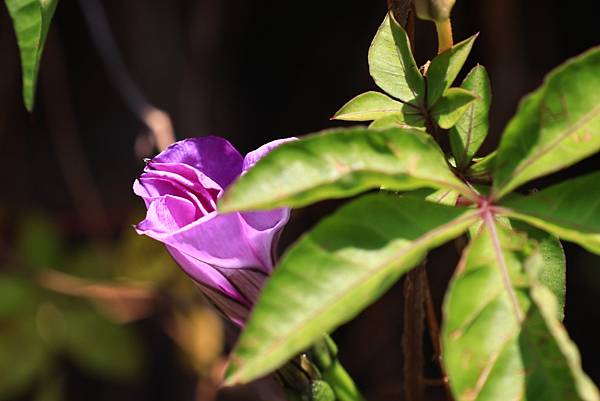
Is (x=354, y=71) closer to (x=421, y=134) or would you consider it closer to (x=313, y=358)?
(x=313, y=358)

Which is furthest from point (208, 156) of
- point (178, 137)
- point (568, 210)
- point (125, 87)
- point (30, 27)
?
point (178, 137)

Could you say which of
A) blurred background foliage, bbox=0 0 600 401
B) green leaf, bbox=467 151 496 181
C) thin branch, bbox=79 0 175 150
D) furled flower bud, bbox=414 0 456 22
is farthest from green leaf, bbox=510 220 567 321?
blurred background foliage, bbox=0 0 600 401

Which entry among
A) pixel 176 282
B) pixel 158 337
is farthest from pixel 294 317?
pixel 158 337

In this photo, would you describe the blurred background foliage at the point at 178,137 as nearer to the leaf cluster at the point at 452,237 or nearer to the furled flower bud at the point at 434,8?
the furled flower bud at the point at 434,8

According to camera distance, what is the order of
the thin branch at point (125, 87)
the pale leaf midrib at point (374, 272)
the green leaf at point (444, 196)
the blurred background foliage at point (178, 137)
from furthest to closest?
1. the blurred background foliage at point (178, 137)
2. the thin branch at point (125, 87)
3. the green leaf at point (444, 196)
4. the pale leaf midrib at point (374, 272)

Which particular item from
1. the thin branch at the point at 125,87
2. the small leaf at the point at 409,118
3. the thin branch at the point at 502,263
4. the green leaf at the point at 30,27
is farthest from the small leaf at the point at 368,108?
the thin branch at the point at 125,87

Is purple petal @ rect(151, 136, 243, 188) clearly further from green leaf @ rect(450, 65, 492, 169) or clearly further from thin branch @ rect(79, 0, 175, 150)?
thin branch @ rect(79, 0, 175, 150)
